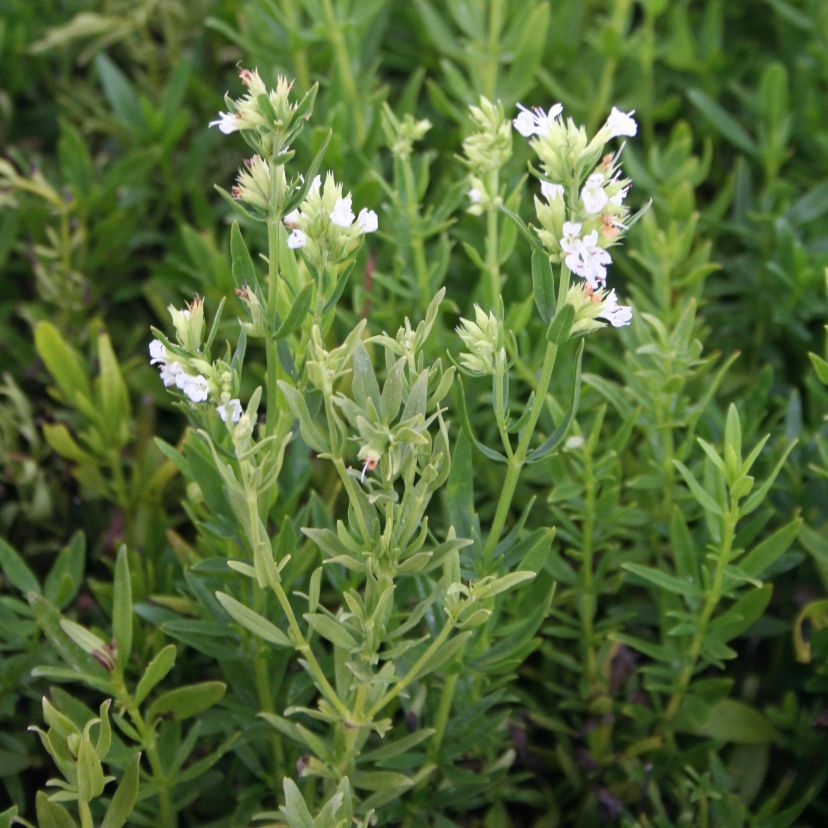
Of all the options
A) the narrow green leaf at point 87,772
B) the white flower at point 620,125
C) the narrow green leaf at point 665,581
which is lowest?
the narrow green leaf at point 87,772

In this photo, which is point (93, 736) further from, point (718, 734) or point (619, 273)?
point (619, 273)

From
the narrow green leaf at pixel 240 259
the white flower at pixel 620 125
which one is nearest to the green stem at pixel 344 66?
the narrow green leaf at pixel 240 259

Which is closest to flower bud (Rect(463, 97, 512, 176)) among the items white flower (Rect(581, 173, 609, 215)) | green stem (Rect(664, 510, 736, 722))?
white flower (Rect(581, 173, 609, 215))

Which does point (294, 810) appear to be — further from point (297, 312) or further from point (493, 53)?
point (493, 53)

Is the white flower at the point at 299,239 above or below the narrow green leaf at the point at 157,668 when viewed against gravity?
above

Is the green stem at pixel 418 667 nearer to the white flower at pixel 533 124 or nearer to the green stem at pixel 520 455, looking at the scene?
the green stem at pixel 520 455

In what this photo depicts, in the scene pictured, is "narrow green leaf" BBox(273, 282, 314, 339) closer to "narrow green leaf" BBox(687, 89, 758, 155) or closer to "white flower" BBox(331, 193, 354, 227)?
"white flower" BBox(331, 193, 354, 227)
